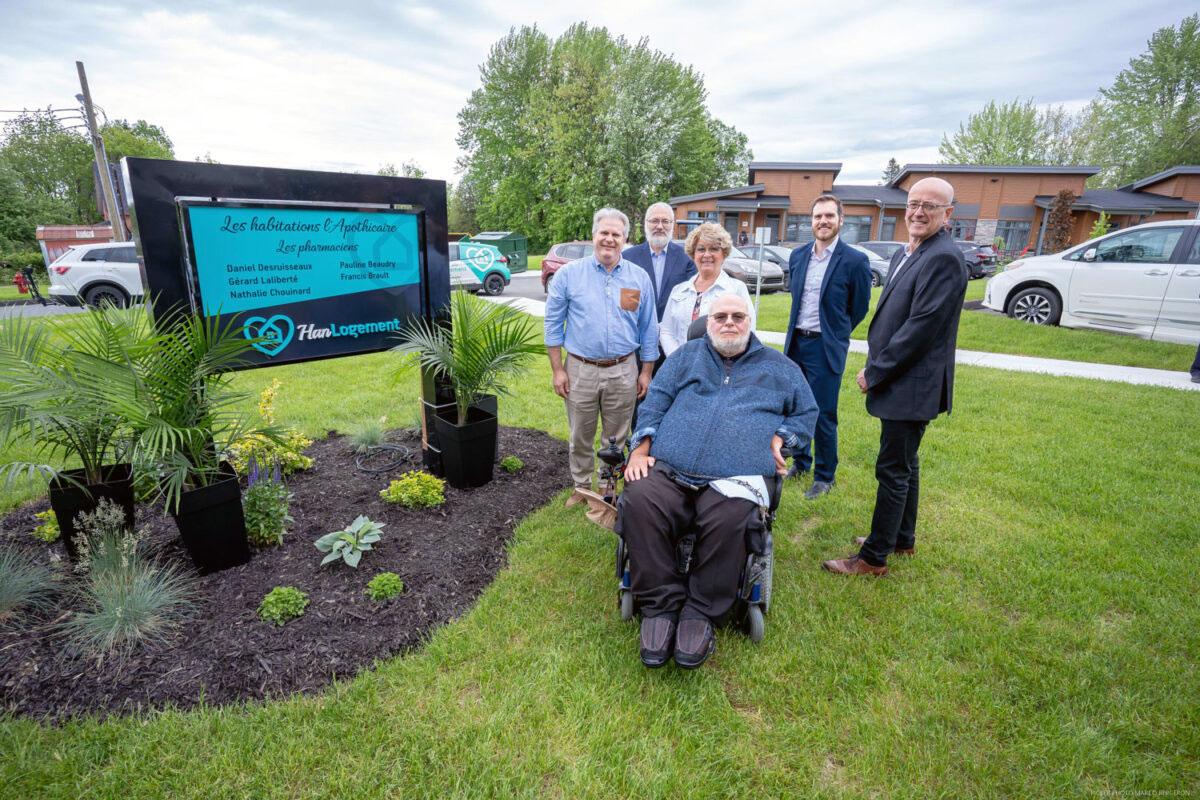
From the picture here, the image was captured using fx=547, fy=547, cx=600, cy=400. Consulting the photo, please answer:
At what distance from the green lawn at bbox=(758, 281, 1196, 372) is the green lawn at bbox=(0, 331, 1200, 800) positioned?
555cm

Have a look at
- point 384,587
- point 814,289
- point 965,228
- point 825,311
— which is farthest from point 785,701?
point 965,228

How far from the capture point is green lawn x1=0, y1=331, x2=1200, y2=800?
6.08 ft

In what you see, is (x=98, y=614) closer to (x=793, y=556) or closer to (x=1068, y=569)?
(x=793, y=556)

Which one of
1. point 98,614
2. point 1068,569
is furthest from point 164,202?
point 1068,569

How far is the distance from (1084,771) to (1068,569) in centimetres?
151

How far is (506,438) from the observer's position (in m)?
4.94

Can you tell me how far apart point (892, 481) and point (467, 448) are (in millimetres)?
2588

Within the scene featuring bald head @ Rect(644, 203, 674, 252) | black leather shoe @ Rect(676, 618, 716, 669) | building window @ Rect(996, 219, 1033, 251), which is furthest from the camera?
building window @ Rect(996, 219, 1033, 251)

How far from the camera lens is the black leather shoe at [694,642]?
2209 mm

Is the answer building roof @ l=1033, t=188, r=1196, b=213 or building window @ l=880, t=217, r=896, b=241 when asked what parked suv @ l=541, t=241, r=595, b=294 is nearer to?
building window @ l=880, t=217, r=896, b=241

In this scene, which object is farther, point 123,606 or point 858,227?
point 858,227

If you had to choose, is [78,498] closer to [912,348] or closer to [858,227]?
[912,348]

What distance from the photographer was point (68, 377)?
237 centimetres

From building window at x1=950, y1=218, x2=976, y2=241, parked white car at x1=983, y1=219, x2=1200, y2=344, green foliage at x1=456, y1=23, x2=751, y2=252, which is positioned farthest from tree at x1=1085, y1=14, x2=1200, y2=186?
parked white car at x1=983, y1=219, x2=1200, y2=344
